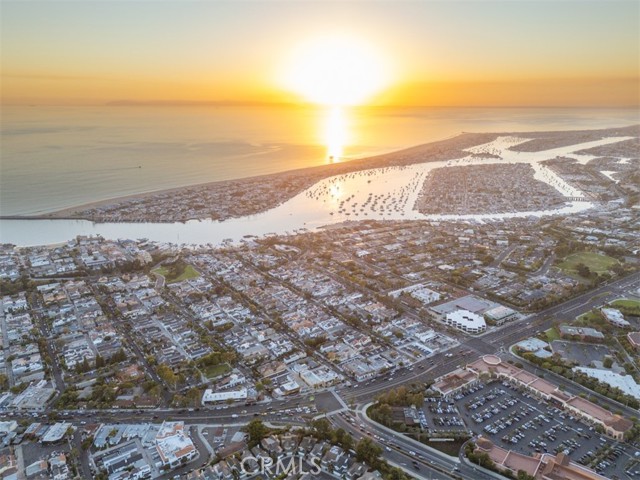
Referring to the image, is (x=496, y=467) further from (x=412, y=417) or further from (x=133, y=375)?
(x=133, y=375)

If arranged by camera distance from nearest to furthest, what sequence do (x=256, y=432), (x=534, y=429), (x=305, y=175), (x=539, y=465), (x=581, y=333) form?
(x=539, y=465) < (x=256, y=432) < (x=534, y=429) < (x=581, y=333) < (x=305, y=175)

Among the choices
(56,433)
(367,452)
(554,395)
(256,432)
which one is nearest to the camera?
(367,452)

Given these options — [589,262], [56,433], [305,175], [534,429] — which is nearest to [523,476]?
[534,429]

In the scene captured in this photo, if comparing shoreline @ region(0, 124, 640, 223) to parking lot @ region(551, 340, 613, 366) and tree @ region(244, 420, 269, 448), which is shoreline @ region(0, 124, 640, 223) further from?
parking lot @ region(551, 340, 613, 366)

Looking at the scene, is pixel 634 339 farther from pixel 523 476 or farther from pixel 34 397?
pixel 34 397

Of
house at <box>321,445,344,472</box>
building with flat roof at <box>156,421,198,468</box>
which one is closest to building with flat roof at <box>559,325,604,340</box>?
house at <box>321,445,344,472</box>

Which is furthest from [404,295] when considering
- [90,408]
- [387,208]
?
[387,208]
